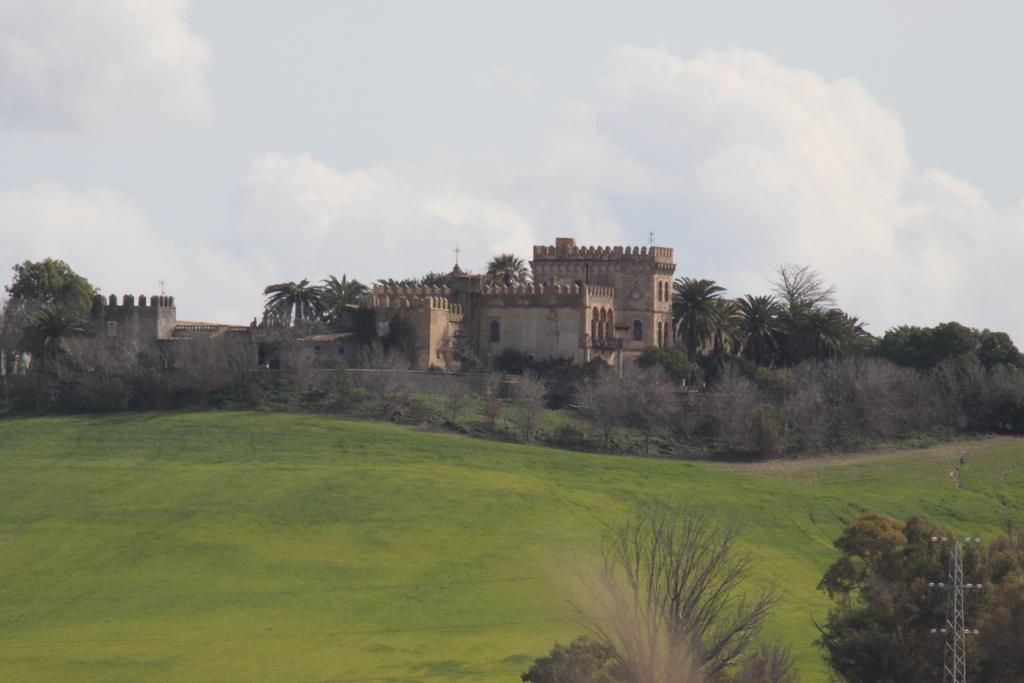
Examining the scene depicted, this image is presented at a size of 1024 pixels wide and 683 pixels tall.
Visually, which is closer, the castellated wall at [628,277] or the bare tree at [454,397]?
the bare tree at [454,397]

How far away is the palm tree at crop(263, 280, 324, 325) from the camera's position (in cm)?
11450

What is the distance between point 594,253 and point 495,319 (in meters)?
8.24

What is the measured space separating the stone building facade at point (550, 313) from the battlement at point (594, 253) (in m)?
0.05

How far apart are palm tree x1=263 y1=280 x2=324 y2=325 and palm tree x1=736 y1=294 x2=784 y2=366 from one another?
2304 centimetres

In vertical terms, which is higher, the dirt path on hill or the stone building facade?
the stone building facade

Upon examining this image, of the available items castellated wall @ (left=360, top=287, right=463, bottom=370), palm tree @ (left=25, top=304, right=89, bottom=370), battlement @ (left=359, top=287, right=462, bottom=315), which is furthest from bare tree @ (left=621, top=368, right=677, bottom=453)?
palm tree @ (left=25, top=304, right=89, bottom=370)

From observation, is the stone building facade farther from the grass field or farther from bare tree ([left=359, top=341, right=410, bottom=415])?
the grass field

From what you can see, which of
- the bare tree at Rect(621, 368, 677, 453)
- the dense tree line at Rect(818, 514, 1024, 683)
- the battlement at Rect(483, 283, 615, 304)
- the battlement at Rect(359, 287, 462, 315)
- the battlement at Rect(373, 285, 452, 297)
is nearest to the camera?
the dense tree line at Rect(818, 514, 1024, 683)

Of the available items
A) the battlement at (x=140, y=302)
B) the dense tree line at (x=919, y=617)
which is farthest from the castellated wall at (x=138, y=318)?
the dense tree line at (x=919, y=617)

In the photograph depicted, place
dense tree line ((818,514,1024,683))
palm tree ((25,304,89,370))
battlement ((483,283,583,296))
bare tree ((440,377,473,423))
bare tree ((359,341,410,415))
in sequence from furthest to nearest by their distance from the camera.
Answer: palm tree ((25,304,89,370)) → battlement ((483,283,583,296)) → bare tree ((359,341,410,415)) → bare tree ((440,377,473,423)) → dense tree line ((818,514,1024,683))

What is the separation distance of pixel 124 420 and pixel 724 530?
35.4 m

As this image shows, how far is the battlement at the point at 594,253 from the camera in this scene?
114 meters

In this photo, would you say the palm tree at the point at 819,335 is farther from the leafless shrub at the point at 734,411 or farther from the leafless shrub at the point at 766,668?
the leafless shrub at the point at 766,668

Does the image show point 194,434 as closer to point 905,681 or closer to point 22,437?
point 22,437
